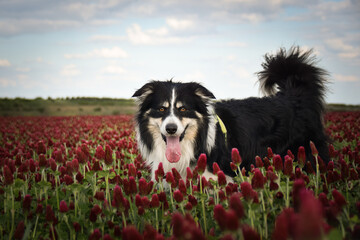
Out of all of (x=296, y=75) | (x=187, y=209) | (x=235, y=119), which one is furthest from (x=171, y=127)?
(x=296, y=75)

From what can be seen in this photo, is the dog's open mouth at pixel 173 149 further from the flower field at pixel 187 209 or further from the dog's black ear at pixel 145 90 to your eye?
the flower field at pixel 187 209

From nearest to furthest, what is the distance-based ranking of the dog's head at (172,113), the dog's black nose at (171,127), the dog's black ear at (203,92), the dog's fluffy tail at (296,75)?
the dog's black nose at (171,127), the dog's head at (172,113), the dog's black ear at (203,92), the dog's fluffy tail at (296,75)

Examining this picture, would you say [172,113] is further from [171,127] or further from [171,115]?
[171,127]

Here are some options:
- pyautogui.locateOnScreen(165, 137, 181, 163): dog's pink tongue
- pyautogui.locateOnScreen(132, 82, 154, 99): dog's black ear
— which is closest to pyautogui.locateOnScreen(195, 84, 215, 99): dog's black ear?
pyautogui.locateOnScreen(132, 82, 154, 99): dog's black ear

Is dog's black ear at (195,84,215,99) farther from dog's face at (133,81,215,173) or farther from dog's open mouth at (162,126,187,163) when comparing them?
dog's open mouth at (162,126,187,163)

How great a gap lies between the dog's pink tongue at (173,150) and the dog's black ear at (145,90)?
0.87m

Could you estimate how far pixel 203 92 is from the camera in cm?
512

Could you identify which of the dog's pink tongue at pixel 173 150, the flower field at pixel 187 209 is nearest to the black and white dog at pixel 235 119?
the dog's pink tongue at pixel 173 150

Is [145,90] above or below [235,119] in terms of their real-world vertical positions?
above

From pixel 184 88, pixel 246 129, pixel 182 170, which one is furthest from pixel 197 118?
pixel 246 129

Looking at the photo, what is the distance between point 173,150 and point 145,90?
44.6 inches

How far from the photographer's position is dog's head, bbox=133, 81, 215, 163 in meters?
4.88

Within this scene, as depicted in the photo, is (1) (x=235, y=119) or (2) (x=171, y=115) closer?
(2) (x=171, y=115)

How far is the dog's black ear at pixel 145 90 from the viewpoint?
5.02m
